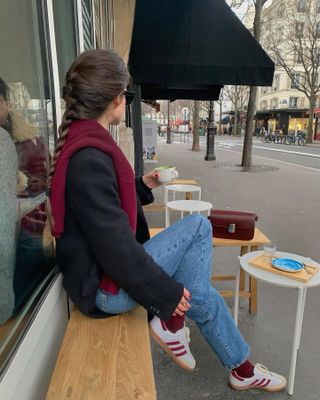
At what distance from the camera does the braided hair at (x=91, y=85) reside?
1543 millimetres

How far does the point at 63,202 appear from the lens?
1.54 m

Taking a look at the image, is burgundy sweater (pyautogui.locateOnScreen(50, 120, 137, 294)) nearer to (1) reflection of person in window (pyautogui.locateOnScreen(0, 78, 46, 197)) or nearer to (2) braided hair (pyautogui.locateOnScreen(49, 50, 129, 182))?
(2) braided hair (pyautogui.locateOnScreen(49, 50, 129, 182))

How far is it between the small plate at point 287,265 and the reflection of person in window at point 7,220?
1.67m

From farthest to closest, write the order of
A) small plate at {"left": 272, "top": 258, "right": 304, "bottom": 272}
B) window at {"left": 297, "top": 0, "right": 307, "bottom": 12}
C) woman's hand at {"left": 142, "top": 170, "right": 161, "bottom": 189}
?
window at {"left": 297, "top": 0, "right": 307, "bottom": 12}
woman's hand at {"left": 142, "top": 170, "right": 161, "bottom": 189}
small plate at {"left": 272, "top": 258, "right": 304, "bottom": 272}

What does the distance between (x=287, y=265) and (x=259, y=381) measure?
0.76m

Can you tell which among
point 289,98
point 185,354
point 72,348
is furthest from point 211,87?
point 289,98

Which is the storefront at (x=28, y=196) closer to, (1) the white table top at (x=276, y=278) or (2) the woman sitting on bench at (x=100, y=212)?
(2) the woman sitting on bench at (x=100, y=212)

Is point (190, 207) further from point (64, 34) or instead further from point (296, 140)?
point (296, 140)

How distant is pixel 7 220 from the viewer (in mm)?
1423

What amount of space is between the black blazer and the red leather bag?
152cm

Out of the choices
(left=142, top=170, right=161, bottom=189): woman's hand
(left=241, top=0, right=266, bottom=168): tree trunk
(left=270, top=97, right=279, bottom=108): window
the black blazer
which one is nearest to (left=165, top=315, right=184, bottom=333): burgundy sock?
the black blazer

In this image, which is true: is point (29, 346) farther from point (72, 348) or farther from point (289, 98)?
point (289, 98)

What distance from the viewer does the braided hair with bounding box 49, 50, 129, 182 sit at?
5.06 feet

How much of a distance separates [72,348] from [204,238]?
91 cm
